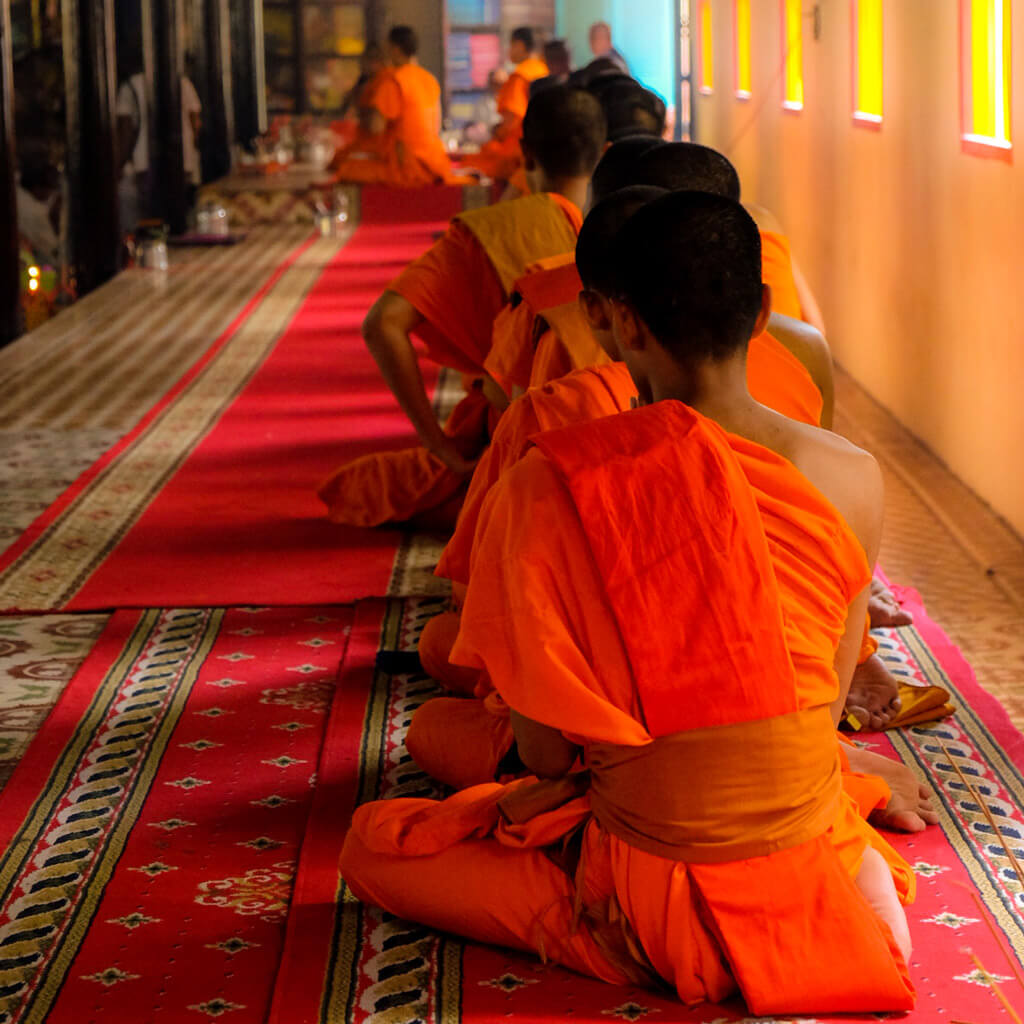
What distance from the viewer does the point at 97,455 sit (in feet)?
17.8

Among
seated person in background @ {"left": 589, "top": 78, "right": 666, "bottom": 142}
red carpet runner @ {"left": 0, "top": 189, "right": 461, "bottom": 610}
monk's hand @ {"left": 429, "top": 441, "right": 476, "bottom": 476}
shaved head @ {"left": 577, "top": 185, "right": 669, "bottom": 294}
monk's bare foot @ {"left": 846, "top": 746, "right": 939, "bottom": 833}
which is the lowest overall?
monk's bare foot @ {"left": 846, "top": 746, "right": 939, "bottom": 833}

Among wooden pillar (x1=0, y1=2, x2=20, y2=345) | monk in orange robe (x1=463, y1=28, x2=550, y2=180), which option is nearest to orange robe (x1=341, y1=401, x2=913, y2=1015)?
wooden pillar (x1=0, y1=2, x2=20, y2=345)

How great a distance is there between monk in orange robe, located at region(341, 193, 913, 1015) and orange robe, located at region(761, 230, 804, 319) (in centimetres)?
130

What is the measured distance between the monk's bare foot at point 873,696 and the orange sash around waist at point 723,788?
100cm

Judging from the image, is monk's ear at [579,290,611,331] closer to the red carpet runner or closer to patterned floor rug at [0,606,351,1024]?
patterned floor rug at [0,606,351,1024]

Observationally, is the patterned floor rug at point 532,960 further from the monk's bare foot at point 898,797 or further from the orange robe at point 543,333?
the orange robe at point 543,333

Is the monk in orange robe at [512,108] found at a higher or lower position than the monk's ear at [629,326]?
higher

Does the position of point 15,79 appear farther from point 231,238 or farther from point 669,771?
point 669,771

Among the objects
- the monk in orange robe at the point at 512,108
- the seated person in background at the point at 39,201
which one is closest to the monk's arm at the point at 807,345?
the seated person in background at the point at 39,201

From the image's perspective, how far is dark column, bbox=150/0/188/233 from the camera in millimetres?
12539

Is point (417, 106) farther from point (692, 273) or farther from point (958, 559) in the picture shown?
point (692, 273)

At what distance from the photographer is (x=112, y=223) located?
1016 cm

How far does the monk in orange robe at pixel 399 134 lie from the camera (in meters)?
13.7

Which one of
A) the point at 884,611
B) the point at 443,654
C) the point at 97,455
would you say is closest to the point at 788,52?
the point at 97,455
